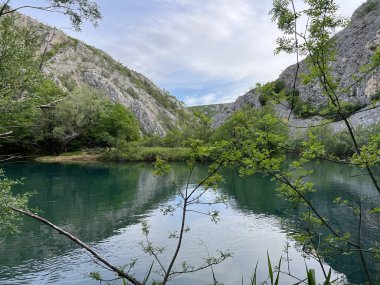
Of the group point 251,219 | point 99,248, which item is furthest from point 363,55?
point 99,248

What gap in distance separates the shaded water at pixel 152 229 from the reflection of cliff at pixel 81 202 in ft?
0.17

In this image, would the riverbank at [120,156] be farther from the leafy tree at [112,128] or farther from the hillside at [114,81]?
the hillside at [114,81]

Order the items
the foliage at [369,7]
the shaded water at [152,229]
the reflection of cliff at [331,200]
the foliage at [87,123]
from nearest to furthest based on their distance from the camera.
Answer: the shaded water at [152,229] → the reflection of cliff at [331,200] → the foliage at [87,123] → the foliage at [369,7]

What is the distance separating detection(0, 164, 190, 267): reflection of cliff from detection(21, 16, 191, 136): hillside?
5920cm

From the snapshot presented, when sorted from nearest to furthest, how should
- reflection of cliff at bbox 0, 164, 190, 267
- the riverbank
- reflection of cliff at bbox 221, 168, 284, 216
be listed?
reflection of cliff at bbox 0, 164, 190, 267 < reflection of cliff at bbox 221, 168, 284, 216 < the riverbank

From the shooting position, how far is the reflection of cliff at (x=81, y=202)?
17828 millimetres

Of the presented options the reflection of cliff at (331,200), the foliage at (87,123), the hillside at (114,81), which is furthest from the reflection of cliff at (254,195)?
the hillside at (114,81)

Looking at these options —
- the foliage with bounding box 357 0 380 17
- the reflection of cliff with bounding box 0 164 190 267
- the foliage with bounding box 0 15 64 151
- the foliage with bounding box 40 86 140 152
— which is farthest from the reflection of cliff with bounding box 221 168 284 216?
the foliage with bounding box 357 0 380 17

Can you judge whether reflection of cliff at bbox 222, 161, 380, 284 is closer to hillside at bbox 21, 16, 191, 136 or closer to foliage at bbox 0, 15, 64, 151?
foliage at bbox 0, 15, 64, 151

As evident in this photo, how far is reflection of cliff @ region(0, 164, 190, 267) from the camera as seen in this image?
17.8 metres

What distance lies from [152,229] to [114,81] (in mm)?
108487

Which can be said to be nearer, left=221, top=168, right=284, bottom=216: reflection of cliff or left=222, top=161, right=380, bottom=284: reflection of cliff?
left=222, top=161, right=380, bottom=284: reflection of cliff

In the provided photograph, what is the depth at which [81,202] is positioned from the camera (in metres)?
28.8

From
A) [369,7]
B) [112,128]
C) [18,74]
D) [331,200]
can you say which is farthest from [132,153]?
[369,7]
